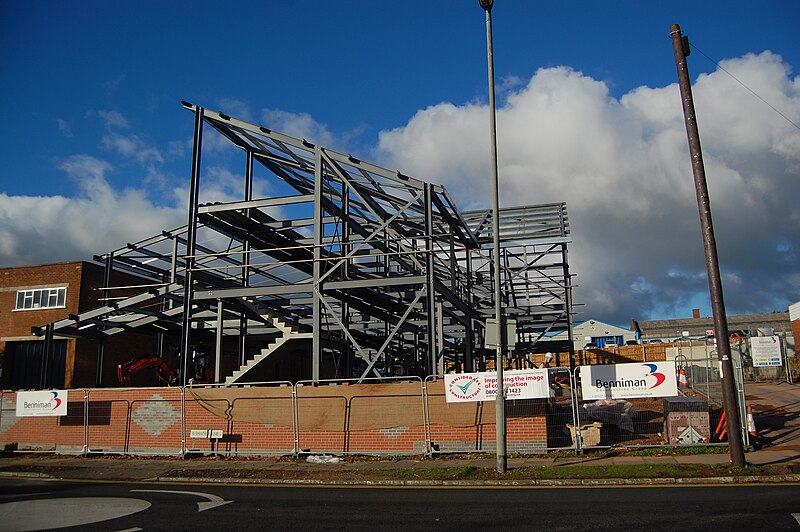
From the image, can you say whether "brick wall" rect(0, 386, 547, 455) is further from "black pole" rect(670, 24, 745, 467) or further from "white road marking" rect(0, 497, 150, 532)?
"white road marking" rect(0, 497, 150, 532)

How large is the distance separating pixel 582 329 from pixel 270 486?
263 ft

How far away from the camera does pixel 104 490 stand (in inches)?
497

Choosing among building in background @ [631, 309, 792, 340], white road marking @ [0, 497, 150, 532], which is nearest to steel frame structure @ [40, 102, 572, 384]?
white road marking @ [0, 497, 150, 532]

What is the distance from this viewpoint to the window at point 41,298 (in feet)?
107

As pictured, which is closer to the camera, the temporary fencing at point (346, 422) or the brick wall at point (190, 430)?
the temporary fencing at point (346, 422)

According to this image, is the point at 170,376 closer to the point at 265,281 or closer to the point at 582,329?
the point at 265,281

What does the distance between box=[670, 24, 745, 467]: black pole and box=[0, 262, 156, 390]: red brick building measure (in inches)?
1120

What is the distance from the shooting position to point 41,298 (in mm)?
33031

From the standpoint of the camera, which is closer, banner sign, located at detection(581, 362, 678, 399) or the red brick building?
banner sign, located at detection(581, 362, 678, 399)

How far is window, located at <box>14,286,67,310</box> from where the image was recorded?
107 feet

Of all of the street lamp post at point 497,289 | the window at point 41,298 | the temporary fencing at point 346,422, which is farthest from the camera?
the window at point 41,298

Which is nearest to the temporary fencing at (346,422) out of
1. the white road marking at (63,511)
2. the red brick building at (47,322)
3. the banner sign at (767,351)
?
the white road marking at (63,511)

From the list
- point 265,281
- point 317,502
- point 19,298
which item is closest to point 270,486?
point 317,502

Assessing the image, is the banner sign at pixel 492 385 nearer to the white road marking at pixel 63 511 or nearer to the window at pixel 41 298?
the white road marking at pixel 63 511
